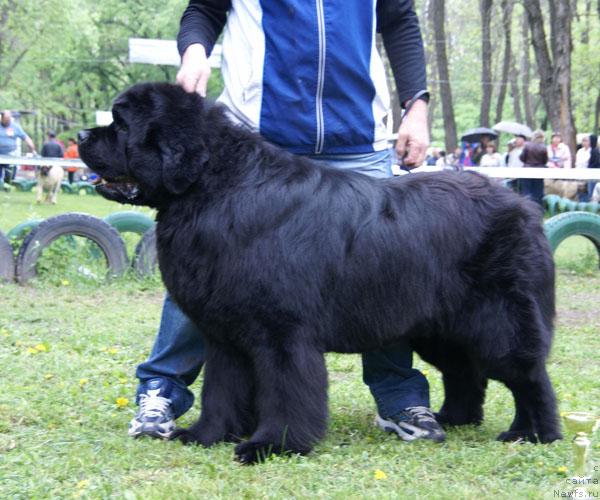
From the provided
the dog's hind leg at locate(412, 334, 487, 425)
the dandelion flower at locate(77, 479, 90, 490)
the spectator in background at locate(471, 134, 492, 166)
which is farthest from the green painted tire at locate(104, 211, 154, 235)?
the spectator in background at locate(471, 134, 492, 166)

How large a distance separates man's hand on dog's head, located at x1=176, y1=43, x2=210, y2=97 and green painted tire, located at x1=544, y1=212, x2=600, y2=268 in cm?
697

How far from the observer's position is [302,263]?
358 cm

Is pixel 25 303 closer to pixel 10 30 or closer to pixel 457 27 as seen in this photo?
pixel 10 30

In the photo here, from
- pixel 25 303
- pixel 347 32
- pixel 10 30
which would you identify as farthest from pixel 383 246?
pixel 10 30

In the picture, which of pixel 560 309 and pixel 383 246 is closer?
pixel 383 246

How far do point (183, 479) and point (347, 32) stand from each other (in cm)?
210

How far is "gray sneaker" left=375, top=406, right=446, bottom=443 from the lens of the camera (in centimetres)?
408

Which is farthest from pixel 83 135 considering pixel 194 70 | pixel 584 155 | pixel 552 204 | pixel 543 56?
pixel 584 155

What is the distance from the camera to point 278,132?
13.2ft

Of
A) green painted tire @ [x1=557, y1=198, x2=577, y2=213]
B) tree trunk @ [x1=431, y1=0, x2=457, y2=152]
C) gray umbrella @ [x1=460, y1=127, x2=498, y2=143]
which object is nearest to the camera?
green painted tire @ [x1=557, y1=198, x2=577, y2=213]

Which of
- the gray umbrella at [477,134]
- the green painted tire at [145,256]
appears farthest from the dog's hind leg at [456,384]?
the gray umbrella at [477,134]

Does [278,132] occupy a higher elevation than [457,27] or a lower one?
lower

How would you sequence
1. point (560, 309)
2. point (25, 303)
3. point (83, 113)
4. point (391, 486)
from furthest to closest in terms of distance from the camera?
point (83, 113)
point (560, 309)
point (25, 303)
point (391, 486)

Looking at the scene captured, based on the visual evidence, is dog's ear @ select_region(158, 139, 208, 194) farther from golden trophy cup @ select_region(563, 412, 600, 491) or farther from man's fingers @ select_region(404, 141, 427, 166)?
golden trophy cup @ select_region(563, 412, 600, 491)
